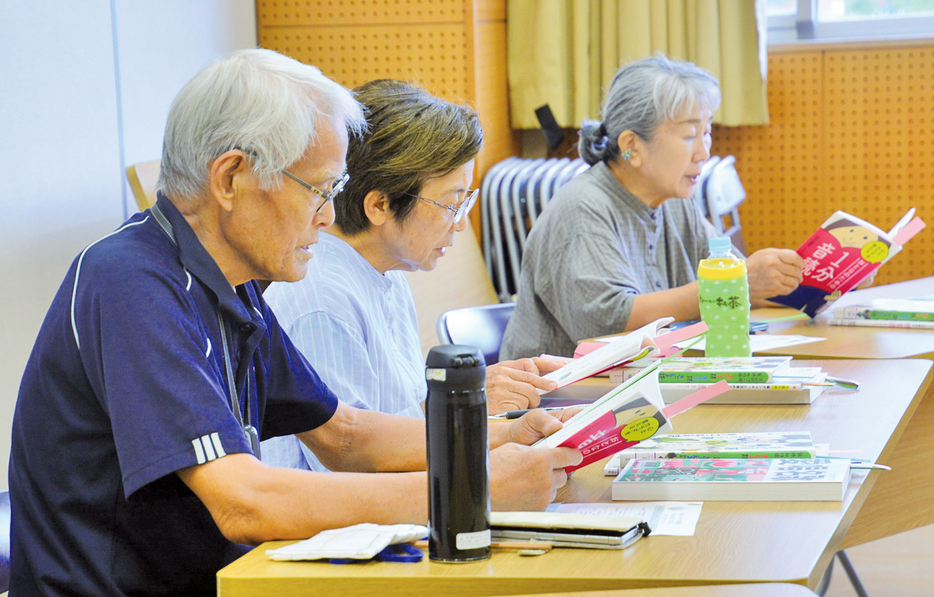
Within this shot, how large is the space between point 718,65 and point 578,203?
174cm

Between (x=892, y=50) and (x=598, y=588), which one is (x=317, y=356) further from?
(x=892, y=50)

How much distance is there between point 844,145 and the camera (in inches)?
162

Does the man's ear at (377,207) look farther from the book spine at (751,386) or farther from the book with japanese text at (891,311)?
the book with japanese text at (891,311)

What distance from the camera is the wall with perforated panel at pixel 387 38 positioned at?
12.8 ft

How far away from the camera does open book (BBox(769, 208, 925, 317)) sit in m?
2.33

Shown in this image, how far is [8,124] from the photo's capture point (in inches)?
98.0

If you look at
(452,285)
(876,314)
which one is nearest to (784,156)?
(452,285)

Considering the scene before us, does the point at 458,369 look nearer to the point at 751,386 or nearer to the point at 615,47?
the point at 751,386

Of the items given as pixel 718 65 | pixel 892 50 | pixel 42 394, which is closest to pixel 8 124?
pixel 42 394

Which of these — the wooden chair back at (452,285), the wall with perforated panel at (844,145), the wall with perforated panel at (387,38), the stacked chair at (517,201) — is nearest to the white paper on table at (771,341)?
the wooden chair back at (452,285)

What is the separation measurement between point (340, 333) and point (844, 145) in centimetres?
319

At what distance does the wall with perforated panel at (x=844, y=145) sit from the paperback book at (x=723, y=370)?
8.56 ft

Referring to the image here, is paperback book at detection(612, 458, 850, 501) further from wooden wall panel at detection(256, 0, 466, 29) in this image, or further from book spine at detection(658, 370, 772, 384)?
wooden wall panel at detection(256, 0, 466, 29)

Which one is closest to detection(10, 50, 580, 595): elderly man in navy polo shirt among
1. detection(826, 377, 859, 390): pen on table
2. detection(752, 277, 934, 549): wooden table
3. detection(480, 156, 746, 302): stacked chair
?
detection(826, 377, 859, 390): pen on table
